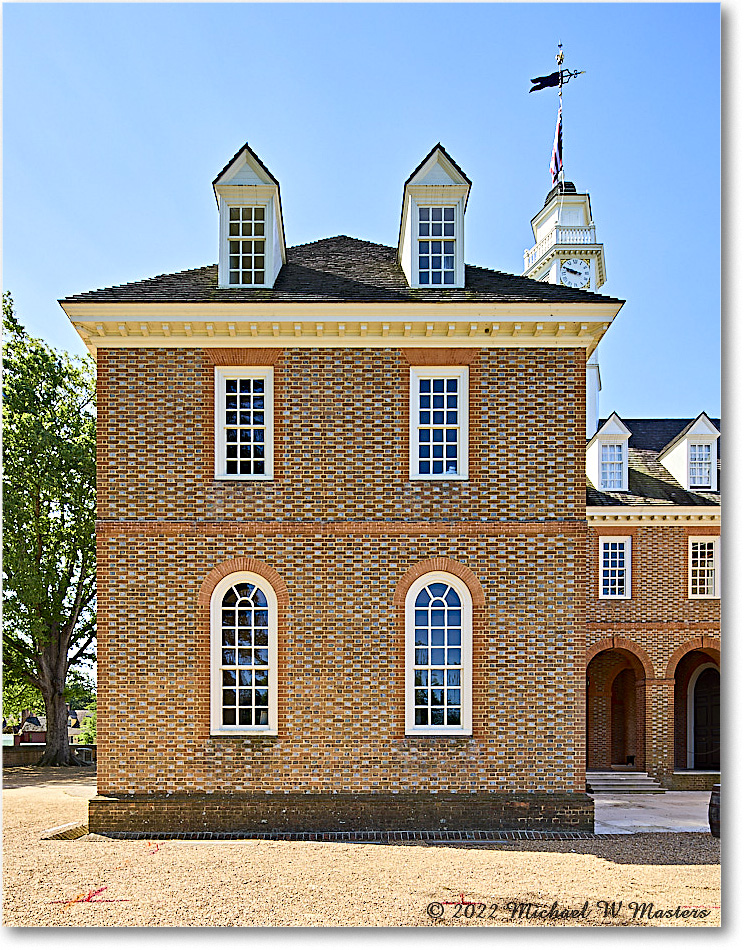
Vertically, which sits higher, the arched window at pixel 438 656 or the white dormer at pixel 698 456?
the white dormer at pixel 698 456

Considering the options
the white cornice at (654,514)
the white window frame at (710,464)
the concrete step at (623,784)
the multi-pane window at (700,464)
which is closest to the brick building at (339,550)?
the concrete step at (623,784)

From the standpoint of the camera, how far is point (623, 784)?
21.9 m

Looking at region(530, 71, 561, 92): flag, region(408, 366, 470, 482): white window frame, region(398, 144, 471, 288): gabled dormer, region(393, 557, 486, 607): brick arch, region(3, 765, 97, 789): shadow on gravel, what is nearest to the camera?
region(530, 71, 561, 92): flag

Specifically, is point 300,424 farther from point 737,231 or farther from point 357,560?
point 737,231

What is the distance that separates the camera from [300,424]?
13633 millimetres

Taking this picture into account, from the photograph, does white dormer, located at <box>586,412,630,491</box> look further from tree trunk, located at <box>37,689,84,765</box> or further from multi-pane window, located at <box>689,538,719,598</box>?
tree trunk, located at <box>37,689,84,765</box>

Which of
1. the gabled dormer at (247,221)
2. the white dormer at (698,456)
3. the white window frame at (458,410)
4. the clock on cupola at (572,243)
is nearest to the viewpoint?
the white window frame at (458,410)

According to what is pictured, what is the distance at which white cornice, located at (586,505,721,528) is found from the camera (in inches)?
921

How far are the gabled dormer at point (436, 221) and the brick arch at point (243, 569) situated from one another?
214 inches

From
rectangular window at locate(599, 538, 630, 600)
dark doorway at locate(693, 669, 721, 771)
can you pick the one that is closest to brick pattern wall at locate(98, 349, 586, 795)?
rectangular window at locate(599, 538, 630, 600)

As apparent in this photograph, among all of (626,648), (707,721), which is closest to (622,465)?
(626,648)

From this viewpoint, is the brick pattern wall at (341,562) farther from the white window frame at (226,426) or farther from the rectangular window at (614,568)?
the rectangular window at (614,568)

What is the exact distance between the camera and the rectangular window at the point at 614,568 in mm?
23375

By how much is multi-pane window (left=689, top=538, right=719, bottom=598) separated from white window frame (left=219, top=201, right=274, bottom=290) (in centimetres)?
1530
